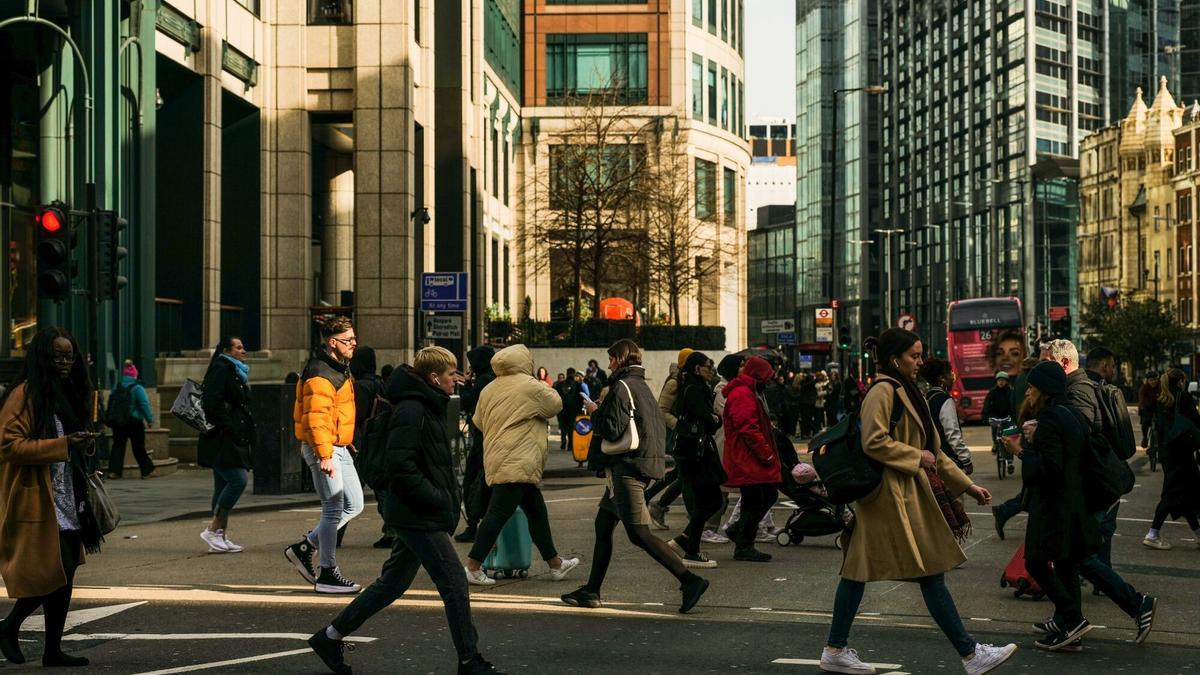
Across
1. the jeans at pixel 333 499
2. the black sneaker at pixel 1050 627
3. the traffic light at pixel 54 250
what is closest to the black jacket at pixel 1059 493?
the black sneaker at pixel 1050 627

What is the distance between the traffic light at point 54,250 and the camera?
17.8 meters

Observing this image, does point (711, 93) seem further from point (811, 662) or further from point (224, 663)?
point (224, 663)

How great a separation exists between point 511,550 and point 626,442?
1700 millimetres

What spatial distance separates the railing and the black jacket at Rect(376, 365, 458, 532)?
2113 centimetres

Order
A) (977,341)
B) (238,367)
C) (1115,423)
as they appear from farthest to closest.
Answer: (977,341)
(238,367)
(1115,423)

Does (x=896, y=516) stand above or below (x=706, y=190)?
below

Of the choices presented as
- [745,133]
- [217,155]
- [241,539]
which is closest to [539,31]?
[745,133]

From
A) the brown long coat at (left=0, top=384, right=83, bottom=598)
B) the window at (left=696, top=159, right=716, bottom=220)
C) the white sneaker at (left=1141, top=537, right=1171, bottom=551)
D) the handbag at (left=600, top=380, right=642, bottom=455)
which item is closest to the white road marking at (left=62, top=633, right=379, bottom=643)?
the brown long coat at (left=0, top=384, right=83, bottom=598)

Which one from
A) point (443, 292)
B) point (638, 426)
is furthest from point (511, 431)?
point (443, 292)

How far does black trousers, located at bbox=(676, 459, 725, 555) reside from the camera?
13000 mm

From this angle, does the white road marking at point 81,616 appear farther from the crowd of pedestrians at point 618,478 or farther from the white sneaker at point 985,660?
the white sneaker at point 985,660

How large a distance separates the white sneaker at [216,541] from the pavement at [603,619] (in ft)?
0.97

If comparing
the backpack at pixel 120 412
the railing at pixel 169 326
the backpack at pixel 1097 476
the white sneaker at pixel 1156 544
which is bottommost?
the white sneaker at pixel 1156 544

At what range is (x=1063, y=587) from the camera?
9.01 m
